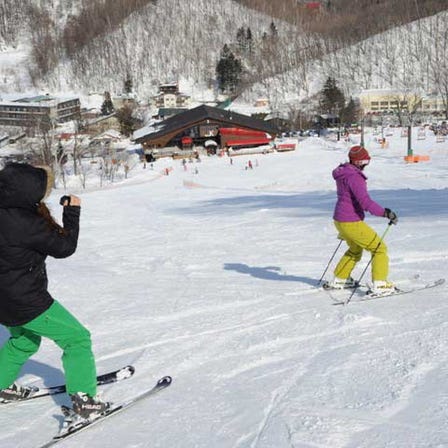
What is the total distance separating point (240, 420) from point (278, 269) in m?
3.53

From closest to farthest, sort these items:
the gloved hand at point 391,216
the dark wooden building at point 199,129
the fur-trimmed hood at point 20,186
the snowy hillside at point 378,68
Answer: the fur-trimmed hood at point 20,186
the gloved hand at point 391,216
the dark wooden building at point 199,129
the snowy hillside at point 378,68

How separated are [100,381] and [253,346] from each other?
1.01 m

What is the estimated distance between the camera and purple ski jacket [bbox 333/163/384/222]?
14.2 ft

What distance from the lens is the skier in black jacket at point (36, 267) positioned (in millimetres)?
2428

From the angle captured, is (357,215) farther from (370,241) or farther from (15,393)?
(15,393)

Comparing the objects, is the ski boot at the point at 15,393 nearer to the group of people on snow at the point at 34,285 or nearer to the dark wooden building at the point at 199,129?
the group of people on snow at the point at 34,285

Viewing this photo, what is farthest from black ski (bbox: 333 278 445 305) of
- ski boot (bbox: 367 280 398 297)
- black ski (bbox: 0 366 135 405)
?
black ski (bbox: 0 366 135 405)

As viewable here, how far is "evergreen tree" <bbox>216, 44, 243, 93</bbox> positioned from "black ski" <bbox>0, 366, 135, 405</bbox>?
9947 centimetres

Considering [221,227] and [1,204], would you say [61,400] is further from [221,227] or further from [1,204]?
[221,227]

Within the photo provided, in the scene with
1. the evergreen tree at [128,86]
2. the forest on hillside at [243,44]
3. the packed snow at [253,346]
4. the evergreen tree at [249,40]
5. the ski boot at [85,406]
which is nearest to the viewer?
the packed snow at [253,346]

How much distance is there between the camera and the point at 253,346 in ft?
11.9

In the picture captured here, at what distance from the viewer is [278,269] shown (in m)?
6.11

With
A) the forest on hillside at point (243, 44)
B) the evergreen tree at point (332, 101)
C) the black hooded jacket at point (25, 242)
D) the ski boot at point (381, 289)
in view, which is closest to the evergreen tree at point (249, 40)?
the forest on hillside at point (243, 44)

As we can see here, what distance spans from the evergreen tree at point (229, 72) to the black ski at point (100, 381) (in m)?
99.5
